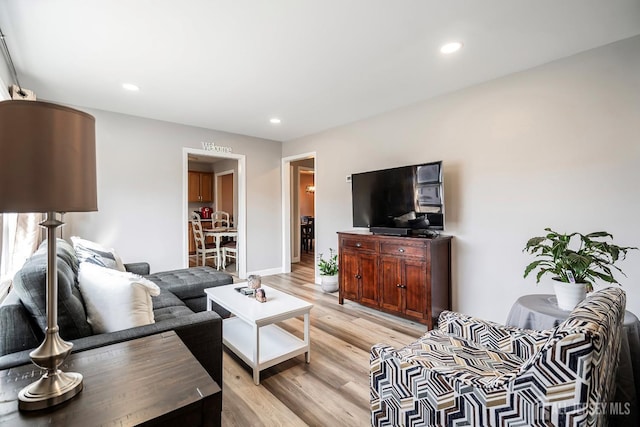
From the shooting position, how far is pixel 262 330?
2613mm

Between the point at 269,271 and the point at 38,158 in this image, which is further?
the point at 269,271

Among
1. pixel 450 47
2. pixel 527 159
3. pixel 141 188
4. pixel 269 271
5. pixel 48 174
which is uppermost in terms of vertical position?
pixel 450 47

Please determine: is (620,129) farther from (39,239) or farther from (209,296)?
(39,239)

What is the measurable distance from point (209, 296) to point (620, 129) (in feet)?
11.9

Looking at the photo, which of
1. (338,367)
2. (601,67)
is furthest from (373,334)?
(601,67)

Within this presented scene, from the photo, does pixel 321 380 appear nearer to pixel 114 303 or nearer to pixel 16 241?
pixel 114 303

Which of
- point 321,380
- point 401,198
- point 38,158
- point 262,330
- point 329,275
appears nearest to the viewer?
point 38,158

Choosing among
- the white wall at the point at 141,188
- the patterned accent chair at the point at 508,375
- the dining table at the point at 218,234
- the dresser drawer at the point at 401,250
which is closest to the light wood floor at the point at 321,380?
the patterned accent chair at the point at 508,375

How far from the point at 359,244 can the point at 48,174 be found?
2997 mm

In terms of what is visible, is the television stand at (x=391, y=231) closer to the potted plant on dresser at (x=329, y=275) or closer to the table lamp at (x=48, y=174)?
the potted plant on dresser at (x=329, y=275)

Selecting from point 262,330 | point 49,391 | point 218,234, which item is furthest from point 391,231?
point 218,234

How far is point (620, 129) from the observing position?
2.22m

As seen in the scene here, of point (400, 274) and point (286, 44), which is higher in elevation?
point (286, 44)

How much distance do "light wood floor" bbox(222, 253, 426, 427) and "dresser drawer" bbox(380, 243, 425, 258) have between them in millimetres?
751
